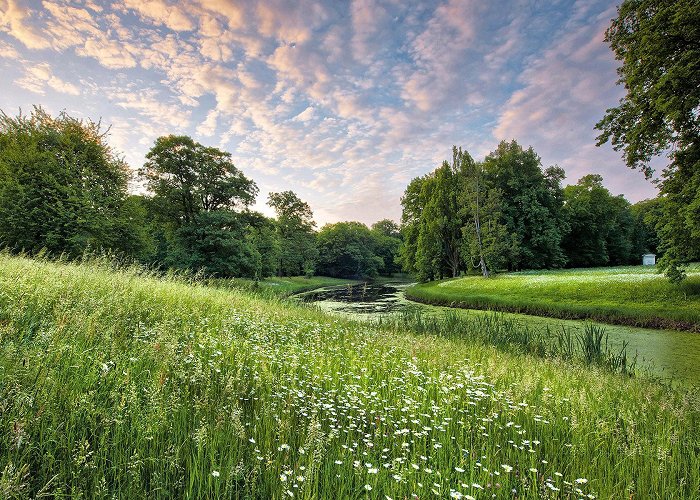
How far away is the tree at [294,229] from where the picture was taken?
63.3m

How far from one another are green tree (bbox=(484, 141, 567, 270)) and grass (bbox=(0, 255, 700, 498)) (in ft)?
151

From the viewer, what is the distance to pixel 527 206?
47.8m

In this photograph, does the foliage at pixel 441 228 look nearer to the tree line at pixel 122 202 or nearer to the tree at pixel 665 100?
the tree line at pixel 122 202

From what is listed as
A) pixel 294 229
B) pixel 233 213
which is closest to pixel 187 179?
pixel 233 213

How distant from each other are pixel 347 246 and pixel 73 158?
70.5m

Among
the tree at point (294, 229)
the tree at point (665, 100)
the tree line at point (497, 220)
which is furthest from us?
the tree at point (294, 229)

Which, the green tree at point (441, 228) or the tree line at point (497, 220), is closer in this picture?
the tree line at point (497, 220)

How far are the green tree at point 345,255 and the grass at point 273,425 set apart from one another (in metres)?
78.8

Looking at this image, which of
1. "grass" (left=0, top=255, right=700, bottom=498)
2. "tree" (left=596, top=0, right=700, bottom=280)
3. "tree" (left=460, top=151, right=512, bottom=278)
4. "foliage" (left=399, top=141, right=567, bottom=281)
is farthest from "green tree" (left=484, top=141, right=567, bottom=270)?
"grass" (left=0, top=255, right=700, bottom=498)

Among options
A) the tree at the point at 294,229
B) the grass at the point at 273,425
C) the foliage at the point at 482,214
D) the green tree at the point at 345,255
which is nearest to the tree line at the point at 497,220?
the foliage at the point at 482,214

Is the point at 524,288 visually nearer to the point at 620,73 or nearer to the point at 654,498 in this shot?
the point at 620,73

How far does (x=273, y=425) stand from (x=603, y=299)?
83.7ft

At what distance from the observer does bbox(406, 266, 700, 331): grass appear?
16984 millimetres

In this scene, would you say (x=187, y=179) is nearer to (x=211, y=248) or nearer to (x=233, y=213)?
(x=233, y=213)
